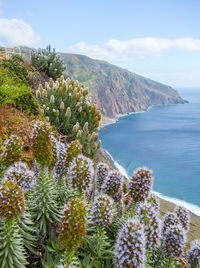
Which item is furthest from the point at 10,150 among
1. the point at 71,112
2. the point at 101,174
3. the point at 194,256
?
the point at 71,112

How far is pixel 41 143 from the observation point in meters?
3.40

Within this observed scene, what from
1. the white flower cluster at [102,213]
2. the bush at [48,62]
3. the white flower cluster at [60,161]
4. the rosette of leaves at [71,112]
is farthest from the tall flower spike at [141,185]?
the bush at [48,62]

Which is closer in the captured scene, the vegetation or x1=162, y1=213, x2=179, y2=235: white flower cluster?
the vegetation

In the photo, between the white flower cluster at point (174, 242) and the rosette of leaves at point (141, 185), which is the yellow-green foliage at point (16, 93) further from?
the white flower cluster at point (174, 242)

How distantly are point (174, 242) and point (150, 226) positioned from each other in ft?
1.73

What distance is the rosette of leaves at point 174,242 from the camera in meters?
3.13

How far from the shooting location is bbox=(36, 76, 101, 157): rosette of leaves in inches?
379

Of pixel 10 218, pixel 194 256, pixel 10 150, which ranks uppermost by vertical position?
pixel 10 150

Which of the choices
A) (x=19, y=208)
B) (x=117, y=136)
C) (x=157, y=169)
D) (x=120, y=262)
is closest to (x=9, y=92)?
(x=19, y=208)

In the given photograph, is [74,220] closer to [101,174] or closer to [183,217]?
[101,174]

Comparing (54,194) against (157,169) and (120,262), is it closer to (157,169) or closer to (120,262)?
(120,262)

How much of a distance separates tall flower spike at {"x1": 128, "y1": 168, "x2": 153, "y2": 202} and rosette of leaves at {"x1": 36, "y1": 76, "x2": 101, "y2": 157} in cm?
539

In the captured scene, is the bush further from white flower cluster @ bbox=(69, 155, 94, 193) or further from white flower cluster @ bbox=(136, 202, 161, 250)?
white flower cluster @ bbox=(136, 202, 161, 250)

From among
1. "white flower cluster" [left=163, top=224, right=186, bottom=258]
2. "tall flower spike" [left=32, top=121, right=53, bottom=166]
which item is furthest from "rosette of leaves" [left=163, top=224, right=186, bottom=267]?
"tall flower spike" [left=32, top=121, right=53, bottom=166]
